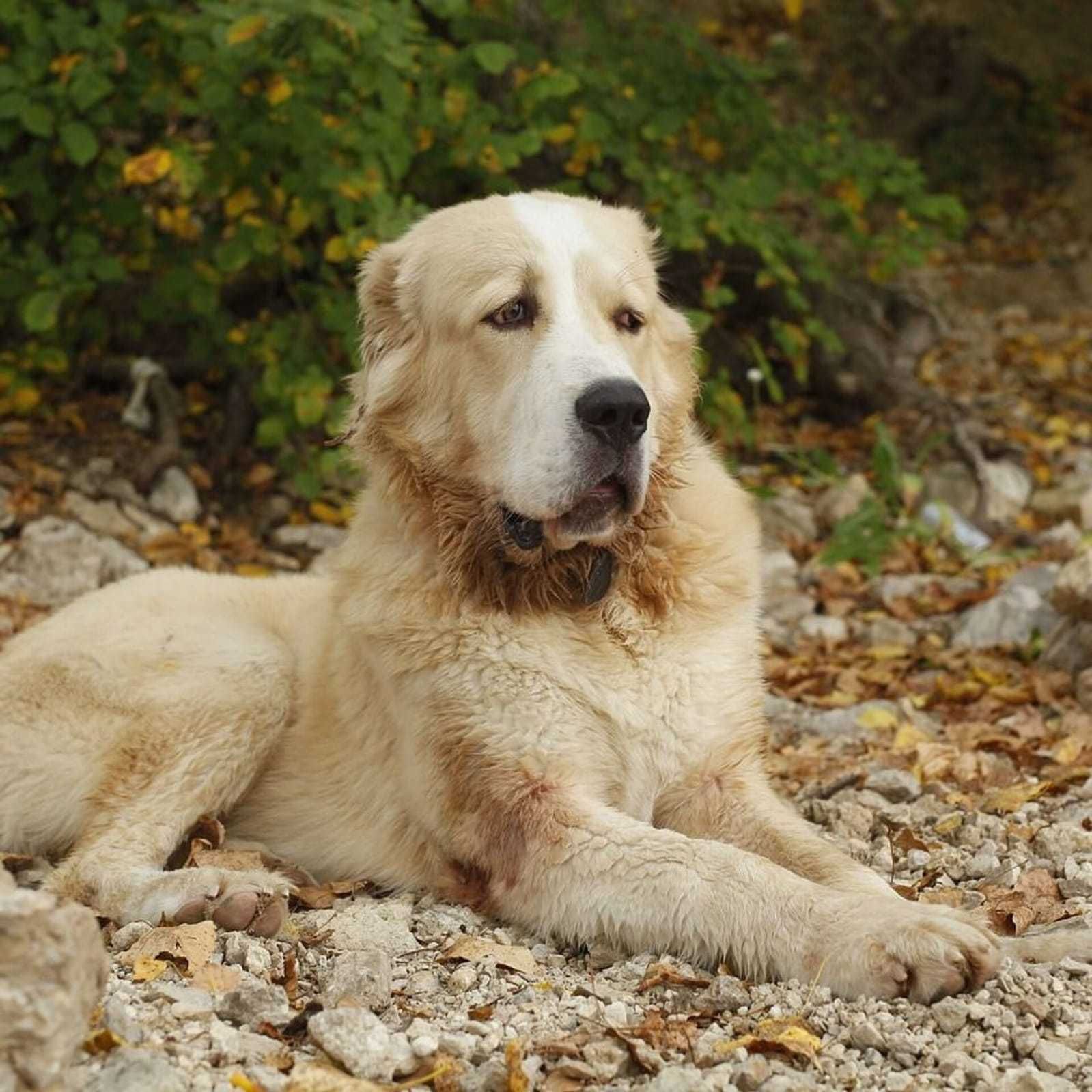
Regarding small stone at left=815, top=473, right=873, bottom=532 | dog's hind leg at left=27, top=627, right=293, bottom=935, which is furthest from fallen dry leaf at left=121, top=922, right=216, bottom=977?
small stone at left=815, top=473, right=873, bottom=532

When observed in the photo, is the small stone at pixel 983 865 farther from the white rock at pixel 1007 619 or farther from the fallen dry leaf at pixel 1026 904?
the white rock at pixel 1007 619

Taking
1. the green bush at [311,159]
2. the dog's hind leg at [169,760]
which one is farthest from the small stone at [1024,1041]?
the green bush at [311,159]

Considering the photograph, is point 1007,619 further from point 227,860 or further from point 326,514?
point 227,860

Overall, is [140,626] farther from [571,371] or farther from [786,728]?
[786,728]

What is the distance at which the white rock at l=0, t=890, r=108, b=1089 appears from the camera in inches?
83.4

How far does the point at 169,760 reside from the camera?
385 cm

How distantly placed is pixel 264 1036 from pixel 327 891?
1.05 m

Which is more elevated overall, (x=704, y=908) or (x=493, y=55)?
(x=493, y=55)

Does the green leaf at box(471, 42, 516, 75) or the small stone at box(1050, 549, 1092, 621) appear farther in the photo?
the green leaf at box(471, 42, 516, 75)

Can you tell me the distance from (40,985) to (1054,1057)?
1.62 m

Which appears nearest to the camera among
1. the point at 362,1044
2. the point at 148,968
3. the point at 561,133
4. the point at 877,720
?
the point at 362,1044

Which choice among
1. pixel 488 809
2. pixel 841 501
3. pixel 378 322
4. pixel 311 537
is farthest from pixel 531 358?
pixel 841 501

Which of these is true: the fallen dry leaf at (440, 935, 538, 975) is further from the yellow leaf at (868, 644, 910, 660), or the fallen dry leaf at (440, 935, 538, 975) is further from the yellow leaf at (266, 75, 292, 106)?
the yellow leaf at (266, 75, 292, 106)

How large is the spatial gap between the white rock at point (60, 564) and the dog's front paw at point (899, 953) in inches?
166
